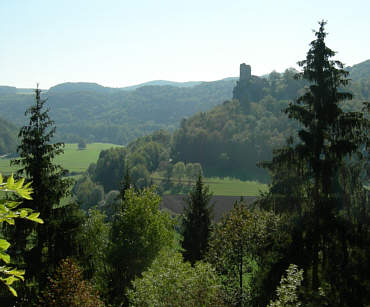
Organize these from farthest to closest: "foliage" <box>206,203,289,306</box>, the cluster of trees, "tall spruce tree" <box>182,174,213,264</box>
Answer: the cluster of trees, "tall spruce tree" <box>182,174,213,264</box>, "foliage" <box>206,203,289,306</box>

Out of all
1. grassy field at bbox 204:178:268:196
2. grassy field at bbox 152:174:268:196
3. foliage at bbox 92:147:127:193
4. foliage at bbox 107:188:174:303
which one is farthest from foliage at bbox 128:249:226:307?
foliage at bbox 92:147:127:193

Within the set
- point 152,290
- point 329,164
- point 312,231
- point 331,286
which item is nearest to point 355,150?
point 329,164

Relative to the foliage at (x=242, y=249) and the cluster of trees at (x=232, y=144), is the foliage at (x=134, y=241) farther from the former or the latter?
the cluster of trees at (x=232, y=144)

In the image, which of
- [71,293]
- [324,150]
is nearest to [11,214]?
[71,293]

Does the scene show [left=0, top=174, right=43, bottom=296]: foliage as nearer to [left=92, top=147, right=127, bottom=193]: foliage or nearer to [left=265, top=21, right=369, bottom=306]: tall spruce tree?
[left=265, top=21, right=369, bottom=306]: tall spruce tree

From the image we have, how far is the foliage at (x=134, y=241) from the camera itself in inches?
1191

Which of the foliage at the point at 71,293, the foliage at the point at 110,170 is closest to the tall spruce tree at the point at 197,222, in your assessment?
the foliage at the point at 71,293

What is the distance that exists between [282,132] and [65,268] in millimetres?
174840

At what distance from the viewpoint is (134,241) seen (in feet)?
100

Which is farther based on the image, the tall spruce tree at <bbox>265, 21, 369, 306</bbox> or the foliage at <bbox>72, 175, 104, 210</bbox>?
the foliage at <bbox>72, 175, 104, 210</bbox>

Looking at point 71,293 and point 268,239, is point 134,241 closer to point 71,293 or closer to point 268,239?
point 268,239

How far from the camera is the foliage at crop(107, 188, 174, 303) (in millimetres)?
30250

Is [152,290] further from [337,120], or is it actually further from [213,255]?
[337,120]

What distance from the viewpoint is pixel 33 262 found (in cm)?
2080
